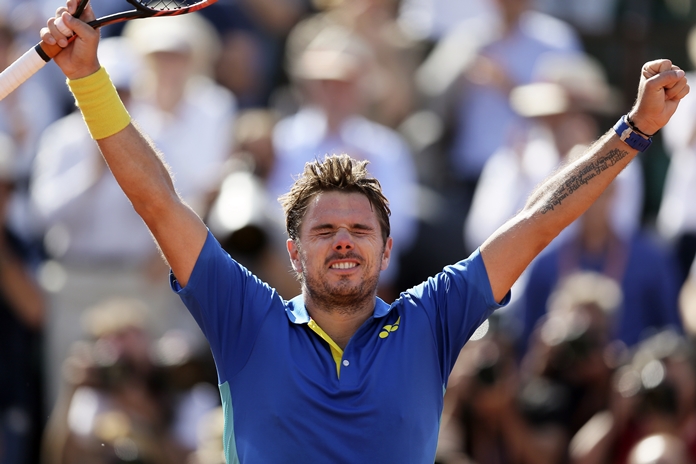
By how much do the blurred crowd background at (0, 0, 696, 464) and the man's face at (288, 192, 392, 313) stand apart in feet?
8.56

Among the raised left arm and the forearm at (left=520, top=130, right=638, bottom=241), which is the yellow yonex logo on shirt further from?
the forearm at (left=520, top=130, right=638, bottom=241)

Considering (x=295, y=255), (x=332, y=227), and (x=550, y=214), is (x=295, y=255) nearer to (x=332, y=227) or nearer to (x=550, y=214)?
(x=332, y=227)

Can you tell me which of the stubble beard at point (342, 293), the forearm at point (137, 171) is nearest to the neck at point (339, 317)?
the stubble beard at point (342, 293)

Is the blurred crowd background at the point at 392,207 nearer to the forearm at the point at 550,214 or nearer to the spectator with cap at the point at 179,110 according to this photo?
the spectator with cap at the point at 179,110

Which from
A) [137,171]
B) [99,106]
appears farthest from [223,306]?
[99,106]

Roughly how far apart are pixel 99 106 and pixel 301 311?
100 cm

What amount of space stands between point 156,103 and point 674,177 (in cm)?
378

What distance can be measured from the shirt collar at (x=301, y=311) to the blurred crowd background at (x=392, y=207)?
247cm

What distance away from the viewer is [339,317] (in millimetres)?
4215

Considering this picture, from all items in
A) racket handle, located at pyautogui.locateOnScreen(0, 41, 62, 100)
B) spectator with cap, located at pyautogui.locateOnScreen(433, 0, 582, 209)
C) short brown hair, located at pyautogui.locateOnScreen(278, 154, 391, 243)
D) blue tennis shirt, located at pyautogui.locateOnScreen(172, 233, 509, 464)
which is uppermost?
spectator with cap, located at pyautogui.locateOnScreen(433, 0, 582, 209)

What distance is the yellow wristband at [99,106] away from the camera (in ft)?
13.1

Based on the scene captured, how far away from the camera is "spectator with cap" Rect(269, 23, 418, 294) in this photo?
27.5 ft

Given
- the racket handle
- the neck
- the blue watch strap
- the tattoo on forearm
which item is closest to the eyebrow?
the neck

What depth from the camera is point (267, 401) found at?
3.97 meters
